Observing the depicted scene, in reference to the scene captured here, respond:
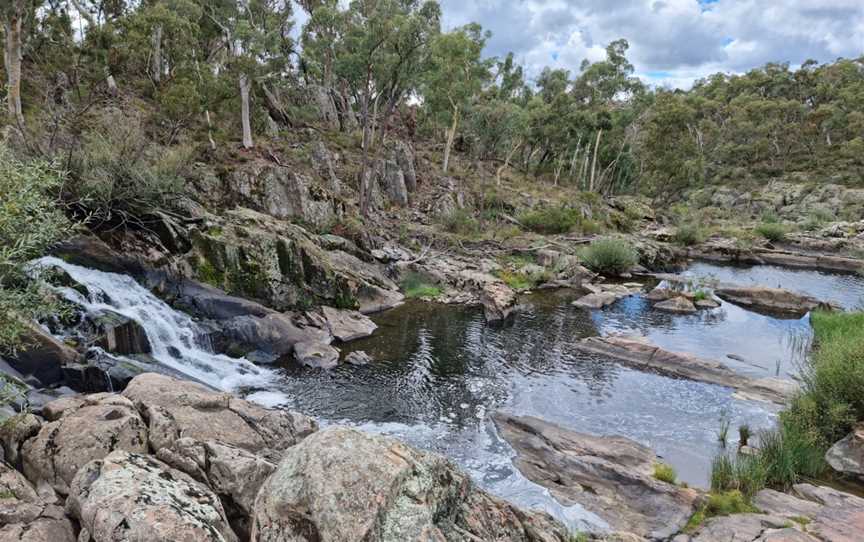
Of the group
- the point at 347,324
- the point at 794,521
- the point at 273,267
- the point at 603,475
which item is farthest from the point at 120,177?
the point at 794,521

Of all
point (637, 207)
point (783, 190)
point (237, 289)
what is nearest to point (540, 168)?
point (637, 207)

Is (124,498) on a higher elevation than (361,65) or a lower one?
lower

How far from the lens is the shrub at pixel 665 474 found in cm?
1011

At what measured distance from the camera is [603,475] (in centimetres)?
1051

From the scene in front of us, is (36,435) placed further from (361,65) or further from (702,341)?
(361,65)

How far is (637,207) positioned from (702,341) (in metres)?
43.7

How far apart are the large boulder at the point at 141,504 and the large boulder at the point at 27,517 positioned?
16 cm

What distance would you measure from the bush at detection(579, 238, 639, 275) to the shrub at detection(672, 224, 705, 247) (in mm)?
15622

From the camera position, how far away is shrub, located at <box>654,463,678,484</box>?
1011cm

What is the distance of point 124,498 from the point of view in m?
4.61

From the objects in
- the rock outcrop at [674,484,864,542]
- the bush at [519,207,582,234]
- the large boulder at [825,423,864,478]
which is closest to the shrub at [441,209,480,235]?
the bush at [519,207,582,234]

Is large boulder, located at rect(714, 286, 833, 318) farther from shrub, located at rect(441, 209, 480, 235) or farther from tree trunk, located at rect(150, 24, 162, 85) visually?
tree trunk, located at rect(150, 24, 162, 85)

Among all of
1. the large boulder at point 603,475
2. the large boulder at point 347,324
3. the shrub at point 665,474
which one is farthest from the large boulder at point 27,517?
the large boulder at point 347,324

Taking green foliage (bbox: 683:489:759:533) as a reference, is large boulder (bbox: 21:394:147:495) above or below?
above
